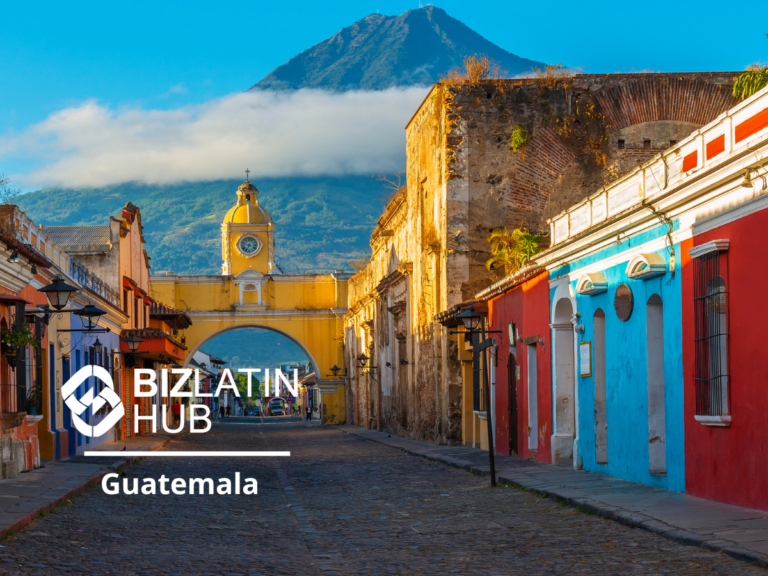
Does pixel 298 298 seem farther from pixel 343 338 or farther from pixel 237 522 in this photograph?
pixel 237 522

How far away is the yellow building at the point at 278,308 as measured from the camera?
1891 inches

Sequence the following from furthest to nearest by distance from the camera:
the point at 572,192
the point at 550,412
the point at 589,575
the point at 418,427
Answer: the point at 418,427 < the point at 572,192 < the point at 550,412 < the point at 589,575

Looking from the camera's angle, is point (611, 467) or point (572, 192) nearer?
point (611, 467)

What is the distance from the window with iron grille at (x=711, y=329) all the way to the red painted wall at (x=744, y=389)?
0.11 meters

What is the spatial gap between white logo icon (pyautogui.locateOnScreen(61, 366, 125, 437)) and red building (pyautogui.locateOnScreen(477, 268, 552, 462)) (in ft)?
28.4

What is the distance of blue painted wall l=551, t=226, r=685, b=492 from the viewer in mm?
10531

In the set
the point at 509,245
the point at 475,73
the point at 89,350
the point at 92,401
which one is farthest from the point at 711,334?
the point at 92,401

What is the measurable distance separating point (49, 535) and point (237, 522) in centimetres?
184

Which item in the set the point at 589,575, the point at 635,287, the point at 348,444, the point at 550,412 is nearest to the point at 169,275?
the point at 348,444

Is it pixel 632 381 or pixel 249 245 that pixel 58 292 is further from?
pixel 249 245

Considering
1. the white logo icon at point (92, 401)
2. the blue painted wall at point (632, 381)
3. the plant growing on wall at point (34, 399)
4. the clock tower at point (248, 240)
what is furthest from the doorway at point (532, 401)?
the clock tower at point (248, 240)

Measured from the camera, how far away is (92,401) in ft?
76.7

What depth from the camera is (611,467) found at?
1264cm

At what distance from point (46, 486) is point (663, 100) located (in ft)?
49.0
